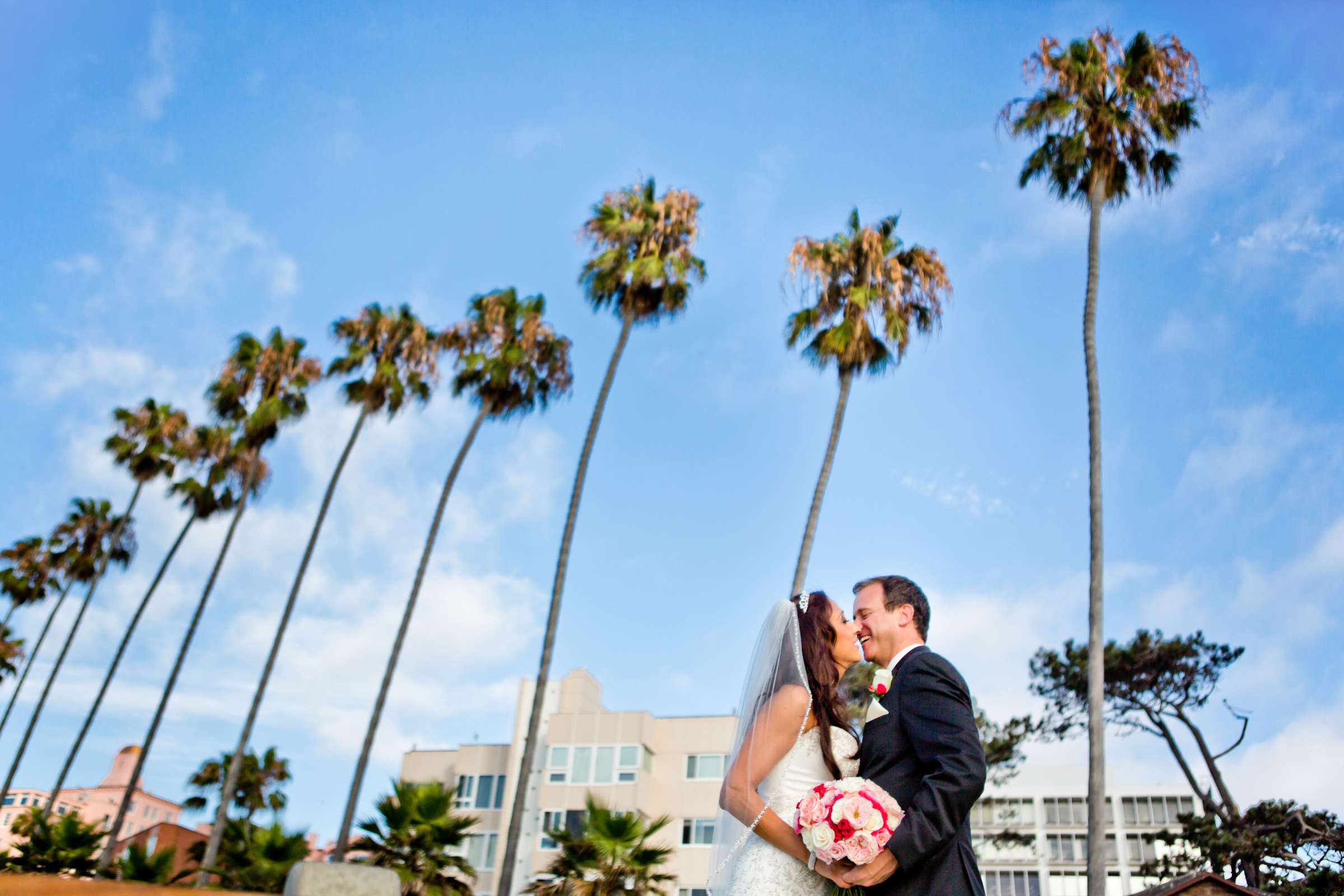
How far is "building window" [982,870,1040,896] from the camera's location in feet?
214

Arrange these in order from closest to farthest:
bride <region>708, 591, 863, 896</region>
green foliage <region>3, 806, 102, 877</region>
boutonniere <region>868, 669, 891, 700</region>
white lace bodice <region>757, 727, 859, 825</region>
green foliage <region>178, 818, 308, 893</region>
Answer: boutonniere <region>868, 669, 891, 700</region> → bride <region>708, 591, 863, 896</region> → white lace bodice <region>757, 727, 859, 825</region> → green foliage <region>178, 818, 308, 893</region> → green foliage <region>3, 806, 102, 877</region>

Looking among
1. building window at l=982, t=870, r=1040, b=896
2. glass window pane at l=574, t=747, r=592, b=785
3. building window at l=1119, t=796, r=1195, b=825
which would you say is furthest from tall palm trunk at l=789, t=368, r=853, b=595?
building window at l=1119, t=796, r=1195, b=825

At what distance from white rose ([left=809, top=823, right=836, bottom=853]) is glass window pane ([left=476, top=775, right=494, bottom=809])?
42.1m

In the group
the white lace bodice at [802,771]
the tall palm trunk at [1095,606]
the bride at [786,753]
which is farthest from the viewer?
the tall palm trunk at [1095,606]

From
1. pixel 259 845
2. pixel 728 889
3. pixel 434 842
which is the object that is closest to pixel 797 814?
pixel 728 889

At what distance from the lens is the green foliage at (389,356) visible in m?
32.2

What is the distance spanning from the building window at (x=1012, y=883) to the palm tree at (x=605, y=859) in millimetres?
56360

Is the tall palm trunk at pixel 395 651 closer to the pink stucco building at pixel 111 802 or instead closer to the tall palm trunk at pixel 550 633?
the tall palm trunk at pixel 550 633

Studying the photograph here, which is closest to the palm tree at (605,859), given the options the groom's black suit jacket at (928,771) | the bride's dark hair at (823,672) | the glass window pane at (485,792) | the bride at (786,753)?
the bride at (786,753)

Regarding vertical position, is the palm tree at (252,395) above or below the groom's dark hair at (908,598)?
above

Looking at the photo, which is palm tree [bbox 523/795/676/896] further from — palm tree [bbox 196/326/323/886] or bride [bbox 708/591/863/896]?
palm tree [bbox 196/326/323/886]

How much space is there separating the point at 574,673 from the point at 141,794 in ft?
330

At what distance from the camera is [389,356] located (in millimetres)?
32375

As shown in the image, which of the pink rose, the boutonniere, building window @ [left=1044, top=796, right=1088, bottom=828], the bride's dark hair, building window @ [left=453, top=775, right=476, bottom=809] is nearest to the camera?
the pink rose
